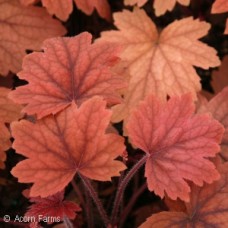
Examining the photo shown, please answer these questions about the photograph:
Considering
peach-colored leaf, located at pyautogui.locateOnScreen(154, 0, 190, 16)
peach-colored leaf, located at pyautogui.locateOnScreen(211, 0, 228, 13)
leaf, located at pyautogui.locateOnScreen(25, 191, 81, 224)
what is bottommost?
leaf, located at pyautogui.locateOnScreen(25, 191, 81, 224)

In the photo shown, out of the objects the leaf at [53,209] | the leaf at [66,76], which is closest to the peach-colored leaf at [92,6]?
the leaf at [66,76]

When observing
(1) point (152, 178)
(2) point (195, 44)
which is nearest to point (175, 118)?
(1) point (152, 178)

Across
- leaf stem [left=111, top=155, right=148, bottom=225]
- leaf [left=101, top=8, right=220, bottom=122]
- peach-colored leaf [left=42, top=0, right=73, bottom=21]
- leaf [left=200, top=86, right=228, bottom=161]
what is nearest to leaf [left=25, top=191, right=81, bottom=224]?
leaf stem [left=111, top=155, right=148, bottom=225]

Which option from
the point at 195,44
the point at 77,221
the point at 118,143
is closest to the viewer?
the point at 118,143

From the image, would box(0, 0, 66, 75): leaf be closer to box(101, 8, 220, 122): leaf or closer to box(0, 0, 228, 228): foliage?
box(0, 0, 228, 228): foliage

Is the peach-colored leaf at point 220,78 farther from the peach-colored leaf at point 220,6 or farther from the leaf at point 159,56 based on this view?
the peach-colored leaf at point 220,6

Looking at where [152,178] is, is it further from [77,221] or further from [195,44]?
[195,44]
